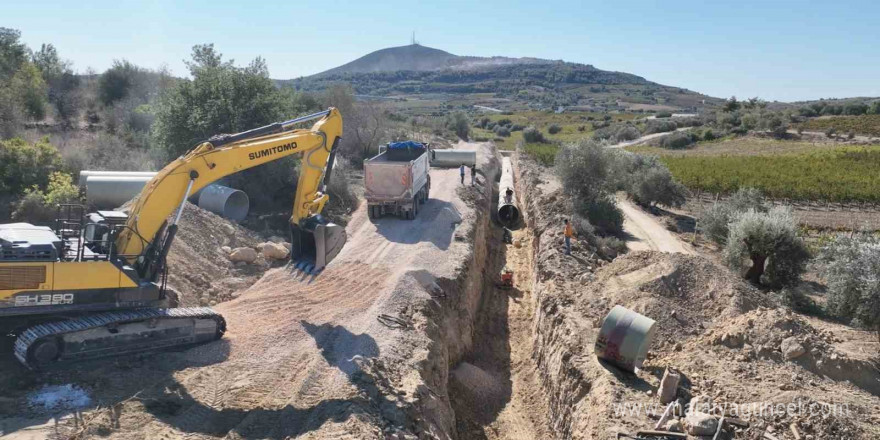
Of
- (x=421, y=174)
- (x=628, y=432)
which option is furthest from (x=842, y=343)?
(x=421, y=174)

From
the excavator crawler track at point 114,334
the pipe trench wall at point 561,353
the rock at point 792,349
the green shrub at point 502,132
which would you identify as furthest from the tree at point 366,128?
the green shrub at point 502,132

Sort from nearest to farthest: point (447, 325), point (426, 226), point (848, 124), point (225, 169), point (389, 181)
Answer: point (225, 169) < point (447, 325) < point (426, 226) < point (389, 181) < point (848, 124)

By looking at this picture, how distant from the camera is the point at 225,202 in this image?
78.7 ft

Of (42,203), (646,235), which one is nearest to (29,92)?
(42,203)

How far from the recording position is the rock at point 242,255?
2061 cm

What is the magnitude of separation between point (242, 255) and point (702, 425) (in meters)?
14.9

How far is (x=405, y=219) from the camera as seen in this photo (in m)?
26.6

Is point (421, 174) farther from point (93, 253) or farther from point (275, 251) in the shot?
point (93, 253)

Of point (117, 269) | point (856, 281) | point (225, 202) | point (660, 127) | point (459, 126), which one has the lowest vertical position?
point (225, 202)

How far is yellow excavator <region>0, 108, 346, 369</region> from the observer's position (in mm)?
11773

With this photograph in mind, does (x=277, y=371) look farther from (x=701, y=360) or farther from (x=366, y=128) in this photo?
(x=366, y=128)

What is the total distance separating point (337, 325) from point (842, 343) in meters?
12.8

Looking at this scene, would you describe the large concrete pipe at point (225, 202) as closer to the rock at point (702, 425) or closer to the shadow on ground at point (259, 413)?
the shadow on ground at point (259, 413)

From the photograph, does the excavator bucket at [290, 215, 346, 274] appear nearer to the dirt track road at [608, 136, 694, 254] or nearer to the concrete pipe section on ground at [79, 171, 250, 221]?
the concrete pipe section on ground at [79, 171, 250, 221]
